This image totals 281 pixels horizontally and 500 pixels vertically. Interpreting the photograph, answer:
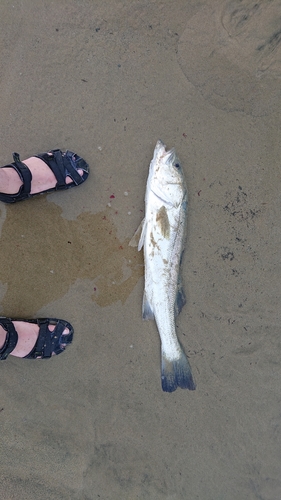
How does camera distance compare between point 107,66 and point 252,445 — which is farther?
point 252,445

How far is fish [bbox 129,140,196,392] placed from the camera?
11.9 feet

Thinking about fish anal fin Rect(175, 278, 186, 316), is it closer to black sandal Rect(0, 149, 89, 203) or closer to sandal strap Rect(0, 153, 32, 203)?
black sandal Rect(0, 149, 89, 203)

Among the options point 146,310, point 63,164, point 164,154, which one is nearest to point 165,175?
point 164,154

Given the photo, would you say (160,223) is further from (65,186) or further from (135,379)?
(135,379)

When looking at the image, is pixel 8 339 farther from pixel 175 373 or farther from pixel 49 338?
pixel 175 373

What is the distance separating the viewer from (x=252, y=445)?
3963mm

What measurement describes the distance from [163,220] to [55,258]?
4.18 ft

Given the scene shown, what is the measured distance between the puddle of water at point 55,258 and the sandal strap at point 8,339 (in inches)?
9.0

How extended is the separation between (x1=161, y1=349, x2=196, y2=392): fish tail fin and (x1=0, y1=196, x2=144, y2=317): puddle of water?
88 centimetres

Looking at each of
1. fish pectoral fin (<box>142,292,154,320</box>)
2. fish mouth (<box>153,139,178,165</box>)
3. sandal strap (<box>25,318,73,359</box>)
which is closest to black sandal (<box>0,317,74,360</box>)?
sandal strap (<box>25,318,73,359</box>)

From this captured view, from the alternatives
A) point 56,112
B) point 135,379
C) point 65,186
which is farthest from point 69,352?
point 56,112

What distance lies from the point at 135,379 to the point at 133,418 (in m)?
0.44

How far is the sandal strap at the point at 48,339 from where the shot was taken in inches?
146

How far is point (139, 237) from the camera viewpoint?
3.82 metres
